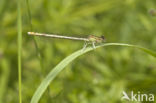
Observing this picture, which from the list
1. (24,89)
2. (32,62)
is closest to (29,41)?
(32,62)

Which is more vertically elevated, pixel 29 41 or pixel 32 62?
pixel 29 41

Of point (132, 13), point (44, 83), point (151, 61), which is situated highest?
point (132, 13)

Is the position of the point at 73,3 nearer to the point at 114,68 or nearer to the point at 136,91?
the point at 114,68

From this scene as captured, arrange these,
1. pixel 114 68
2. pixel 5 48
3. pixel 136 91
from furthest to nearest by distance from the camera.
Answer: pixel 5 48 → pixel 114 68 → pixel 136 91

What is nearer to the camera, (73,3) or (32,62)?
(32,62)

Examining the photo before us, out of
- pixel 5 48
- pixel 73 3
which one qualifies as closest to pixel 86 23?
pixel 73 3

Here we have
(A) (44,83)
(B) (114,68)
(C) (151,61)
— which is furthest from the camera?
(B) (114,68)

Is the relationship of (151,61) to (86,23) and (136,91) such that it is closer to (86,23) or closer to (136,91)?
(136,91)
